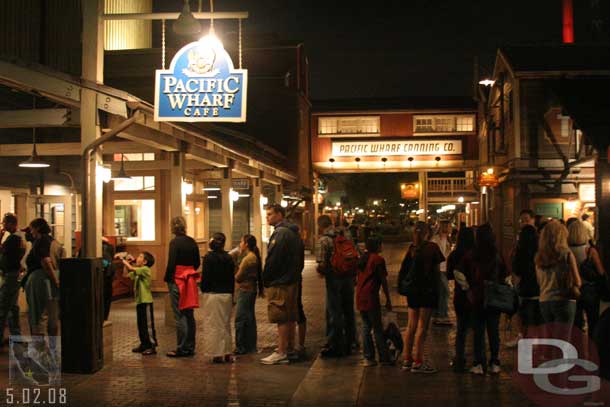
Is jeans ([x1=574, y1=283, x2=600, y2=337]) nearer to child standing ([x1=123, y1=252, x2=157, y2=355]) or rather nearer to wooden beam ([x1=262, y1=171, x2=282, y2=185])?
child standing ([x1=123, y1=252, x2=157, y2=355])

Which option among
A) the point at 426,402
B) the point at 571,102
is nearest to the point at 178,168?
the point at 426,402

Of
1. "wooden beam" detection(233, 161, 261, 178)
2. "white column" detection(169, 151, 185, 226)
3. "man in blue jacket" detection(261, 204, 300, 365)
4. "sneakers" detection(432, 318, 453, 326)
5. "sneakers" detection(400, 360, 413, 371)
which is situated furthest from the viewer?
"wooden beam" detection(233, 161, 261, 178)

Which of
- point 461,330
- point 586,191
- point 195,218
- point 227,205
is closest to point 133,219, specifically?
point 195,218

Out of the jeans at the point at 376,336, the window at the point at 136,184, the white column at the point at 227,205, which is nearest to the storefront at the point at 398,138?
the window at the point at 136,184

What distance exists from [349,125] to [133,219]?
18424mm

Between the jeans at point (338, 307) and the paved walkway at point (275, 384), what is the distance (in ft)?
0.92

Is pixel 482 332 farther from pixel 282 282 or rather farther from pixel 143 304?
pixel 143 304

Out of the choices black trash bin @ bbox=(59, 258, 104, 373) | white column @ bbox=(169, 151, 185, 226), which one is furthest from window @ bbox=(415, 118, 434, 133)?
black trash bin @ bbox=(59, 258, 104, 373)

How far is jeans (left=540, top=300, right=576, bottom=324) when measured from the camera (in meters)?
7.46

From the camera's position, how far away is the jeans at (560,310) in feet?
24.5

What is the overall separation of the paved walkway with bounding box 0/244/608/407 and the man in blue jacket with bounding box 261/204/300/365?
41 centimetres

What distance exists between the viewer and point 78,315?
7898 mm

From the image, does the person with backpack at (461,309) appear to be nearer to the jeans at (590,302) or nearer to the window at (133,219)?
the jeans at (590,302)

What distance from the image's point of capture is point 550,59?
21562mm
